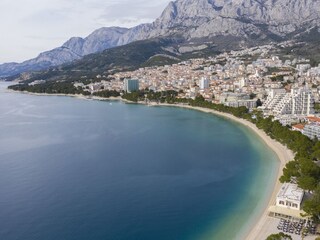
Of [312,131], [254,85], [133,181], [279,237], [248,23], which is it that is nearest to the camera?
[279,237]

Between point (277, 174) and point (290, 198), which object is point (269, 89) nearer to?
point (277, 174)

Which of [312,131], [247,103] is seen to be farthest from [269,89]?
[312,131]

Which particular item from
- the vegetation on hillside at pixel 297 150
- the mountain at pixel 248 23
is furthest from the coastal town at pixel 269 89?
the mountain at pixel 248 23

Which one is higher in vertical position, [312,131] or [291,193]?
[312,131]

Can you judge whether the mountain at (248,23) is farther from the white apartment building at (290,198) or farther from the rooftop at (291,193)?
the white apartment building at (290,198)

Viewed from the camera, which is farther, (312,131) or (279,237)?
(312,131)

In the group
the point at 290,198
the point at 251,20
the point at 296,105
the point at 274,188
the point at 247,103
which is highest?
the point at 251,20

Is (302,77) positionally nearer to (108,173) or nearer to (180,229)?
(108,173)

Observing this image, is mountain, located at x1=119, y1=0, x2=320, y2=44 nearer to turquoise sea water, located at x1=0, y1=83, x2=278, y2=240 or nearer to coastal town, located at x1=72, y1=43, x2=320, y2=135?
coastal town, located at x1=72, y1=43, x2=320, y2=135
